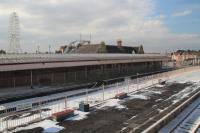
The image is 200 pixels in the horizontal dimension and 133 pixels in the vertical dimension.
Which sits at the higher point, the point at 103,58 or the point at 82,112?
the point at 103,58

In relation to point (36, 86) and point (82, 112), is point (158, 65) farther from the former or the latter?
point (82, 112)

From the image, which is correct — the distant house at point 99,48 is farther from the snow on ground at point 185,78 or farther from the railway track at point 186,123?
the railway track at point 186,123

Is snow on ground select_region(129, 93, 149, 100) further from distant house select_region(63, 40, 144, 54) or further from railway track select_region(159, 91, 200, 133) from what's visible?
distant house select_region(63, 40, 144, 54)

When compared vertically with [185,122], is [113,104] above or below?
above

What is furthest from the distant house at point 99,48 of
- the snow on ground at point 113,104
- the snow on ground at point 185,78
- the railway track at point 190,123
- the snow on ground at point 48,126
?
the snow on ground at point 48,126

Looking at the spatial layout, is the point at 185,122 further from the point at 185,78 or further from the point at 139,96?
the point at 185,78

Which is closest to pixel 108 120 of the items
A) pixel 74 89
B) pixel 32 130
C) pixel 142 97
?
pixel 32 130

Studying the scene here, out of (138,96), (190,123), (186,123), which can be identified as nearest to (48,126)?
(186,123)

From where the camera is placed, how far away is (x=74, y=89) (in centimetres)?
3155

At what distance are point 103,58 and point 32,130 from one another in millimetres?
31268

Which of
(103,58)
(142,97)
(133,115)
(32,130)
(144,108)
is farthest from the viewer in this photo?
A: (103,58)

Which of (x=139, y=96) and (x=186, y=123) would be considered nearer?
(x=186, y=123)

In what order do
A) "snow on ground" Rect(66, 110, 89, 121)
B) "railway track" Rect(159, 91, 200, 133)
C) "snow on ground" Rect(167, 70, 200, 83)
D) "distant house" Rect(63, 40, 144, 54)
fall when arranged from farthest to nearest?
"distant house" Rect(63, 40, 144, 54) → "snow on ground" Rect(167, 70, 200, 83) → "snow on ground" Rect(66, 110, 89, 121) → "railway track" Rect(159, 91, 200, 133)

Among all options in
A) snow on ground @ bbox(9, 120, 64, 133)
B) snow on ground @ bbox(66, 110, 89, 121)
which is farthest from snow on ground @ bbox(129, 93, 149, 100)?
snow on ground @ bbox(9, 120, 64, 133)
